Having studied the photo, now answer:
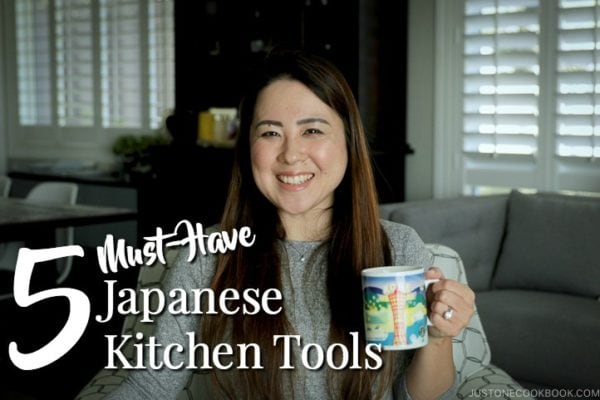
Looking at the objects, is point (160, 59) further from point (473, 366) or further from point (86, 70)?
point (473, 366)

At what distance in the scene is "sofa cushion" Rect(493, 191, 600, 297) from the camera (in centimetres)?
312

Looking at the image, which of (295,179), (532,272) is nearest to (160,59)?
(532,272)

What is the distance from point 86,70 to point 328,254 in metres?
4.76

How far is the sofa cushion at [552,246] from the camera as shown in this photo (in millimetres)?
3125

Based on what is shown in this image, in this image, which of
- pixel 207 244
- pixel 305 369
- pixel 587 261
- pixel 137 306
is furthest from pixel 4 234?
pixel 587 261

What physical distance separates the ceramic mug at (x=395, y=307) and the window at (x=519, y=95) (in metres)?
2.66

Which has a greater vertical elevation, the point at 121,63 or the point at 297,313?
the point at 121,63

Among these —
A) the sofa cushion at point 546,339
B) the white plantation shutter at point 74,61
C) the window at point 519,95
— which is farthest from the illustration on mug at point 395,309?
the white plantation shutter at point 74,61

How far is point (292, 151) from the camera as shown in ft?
4.50

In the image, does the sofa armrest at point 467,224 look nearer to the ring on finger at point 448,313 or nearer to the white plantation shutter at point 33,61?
the ring on finger at point 448,313

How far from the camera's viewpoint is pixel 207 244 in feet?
4.83

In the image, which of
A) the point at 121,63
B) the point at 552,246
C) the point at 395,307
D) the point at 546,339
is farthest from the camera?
the point at 121,63

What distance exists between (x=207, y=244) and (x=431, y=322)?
476mm

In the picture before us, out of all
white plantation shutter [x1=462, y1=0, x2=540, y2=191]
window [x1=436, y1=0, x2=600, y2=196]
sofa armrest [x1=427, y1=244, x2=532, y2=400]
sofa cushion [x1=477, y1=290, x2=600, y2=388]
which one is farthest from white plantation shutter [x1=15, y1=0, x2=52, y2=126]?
sofa armrest [x1=427, y1=244, x2=532, y2=400]
